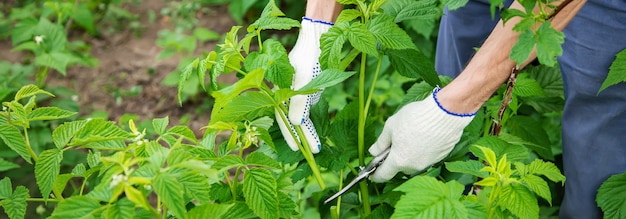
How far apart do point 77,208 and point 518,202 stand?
850 mm

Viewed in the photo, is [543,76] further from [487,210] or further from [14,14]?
[14,14]

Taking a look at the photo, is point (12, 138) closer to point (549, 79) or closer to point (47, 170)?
point (47, 170)

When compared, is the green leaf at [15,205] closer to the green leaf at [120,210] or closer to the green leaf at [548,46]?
the green leaf at [120,210]

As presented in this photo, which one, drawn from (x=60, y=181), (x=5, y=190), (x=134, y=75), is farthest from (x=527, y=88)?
(x=134, y=75)

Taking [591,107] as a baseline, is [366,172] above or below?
below

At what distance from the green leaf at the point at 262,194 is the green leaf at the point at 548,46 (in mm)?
574

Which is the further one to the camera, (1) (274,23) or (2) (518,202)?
(1) (274,23)

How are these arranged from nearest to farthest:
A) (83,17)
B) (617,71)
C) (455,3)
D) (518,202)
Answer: (455,3) → (518,202) → (617,71) → (83,17)

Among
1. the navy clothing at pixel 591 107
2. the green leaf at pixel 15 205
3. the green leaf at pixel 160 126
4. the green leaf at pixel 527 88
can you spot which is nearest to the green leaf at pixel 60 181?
the green leaf at pixel 15 205

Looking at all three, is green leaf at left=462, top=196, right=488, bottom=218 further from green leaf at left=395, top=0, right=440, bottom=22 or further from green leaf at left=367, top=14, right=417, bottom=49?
green leaf at left=395, top=0, right=440, bottom=22

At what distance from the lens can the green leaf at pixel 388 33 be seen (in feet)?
5.17

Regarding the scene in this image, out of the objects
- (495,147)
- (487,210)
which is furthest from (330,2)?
(487,210)

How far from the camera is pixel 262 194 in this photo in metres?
1.47

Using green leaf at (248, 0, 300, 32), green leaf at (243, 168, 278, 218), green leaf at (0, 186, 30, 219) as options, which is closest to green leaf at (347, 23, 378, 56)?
green leaf at (248, 0, 300, 32)
